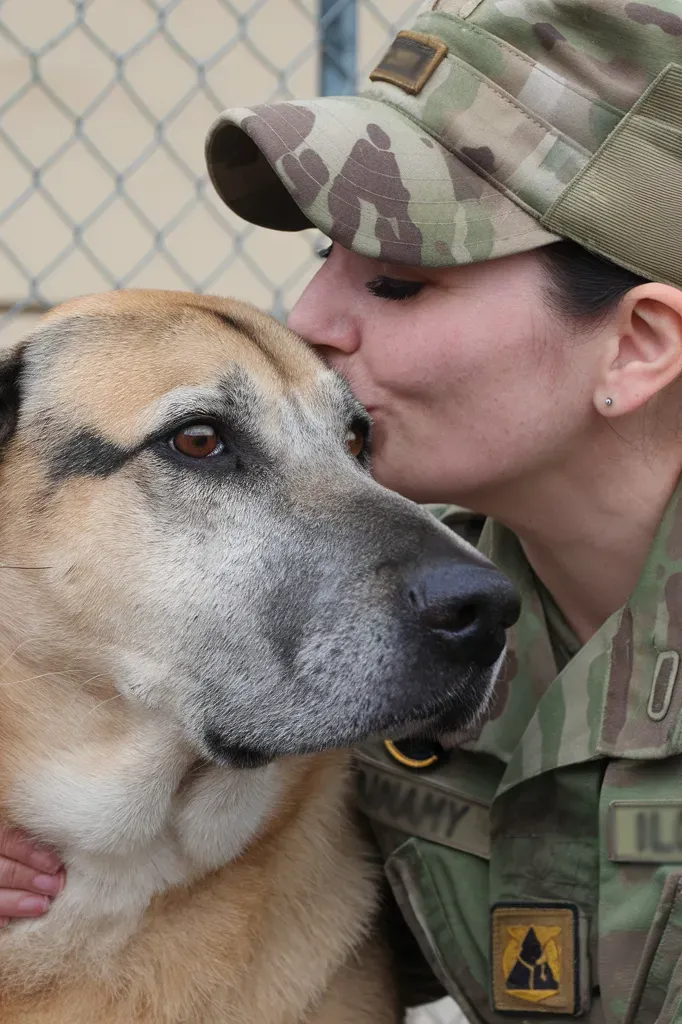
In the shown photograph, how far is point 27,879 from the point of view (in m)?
1.96

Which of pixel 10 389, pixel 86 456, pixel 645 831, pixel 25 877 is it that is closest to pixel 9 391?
pixel 10 389

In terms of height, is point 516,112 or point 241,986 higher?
point 516,112

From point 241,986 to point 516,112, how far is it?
1.71 metres

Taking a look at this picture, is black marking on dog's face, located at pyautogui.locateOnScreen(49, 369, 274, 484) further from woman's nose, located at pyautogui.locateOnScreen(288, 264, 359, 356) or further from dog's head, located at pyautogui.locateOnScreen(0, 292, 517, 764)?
woman's nose, located at pyautogui.locateOnScreen(288, 264, 359, 356)

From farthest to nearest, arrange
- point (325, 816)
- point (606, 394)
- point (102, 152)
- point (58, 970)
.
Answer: point (102, 152) < point (325, 816) < point (606, 394) < point (58, 970)

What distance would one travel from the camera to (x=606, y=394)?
2.08 metres

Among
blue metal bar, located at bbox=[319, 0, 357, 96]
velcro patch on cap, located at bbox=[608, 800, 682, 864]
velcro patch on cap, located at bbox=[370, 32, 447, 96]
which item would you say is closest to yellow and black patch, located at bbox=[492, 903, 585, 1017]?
velcro patch on cap, located at bbox=[608, 800, 682, 864]

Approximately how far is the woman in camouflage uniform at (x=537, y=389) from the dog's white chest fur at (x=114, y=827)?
0.27 ft

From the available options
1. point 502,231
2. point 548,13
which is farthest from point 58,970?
point 548,13

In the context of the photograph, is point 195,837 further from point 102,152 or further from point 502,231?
point 102,152

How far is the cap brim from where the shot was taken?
2.06 m

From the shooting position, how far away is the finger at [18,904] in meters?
1.95

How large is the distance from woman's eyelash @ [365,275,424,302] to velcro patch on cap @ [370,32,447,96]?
369mm

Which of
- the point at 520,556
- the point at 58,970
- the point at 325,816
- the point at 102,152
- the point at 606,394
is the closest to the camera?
the point at 58,970
